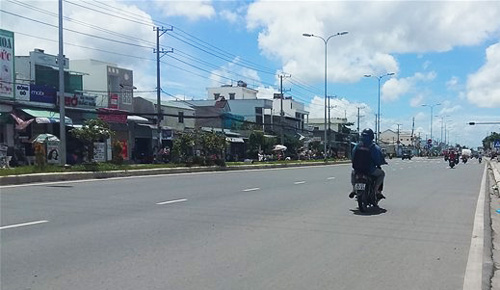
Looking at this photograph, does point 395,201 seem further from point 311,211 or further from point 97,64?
point 97,64

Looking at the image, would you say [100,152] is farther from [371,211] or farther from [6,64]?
[371,211]

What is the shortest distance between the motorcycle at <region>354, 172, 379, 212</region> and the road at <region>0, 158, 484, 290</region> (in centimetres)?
31

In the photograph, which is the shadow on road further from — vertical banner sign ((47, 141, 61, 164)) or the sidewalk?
vertical banner sign ((47, 141, 61, 164))

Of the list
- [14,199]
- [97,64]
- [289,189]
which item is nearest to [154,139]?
[97,64]

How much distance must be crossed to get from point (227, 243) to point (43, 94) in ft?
89.6

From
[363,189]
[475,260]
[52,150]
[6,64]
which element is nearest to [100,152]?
[52,150]

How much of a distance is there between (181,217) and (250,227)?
1.79 m

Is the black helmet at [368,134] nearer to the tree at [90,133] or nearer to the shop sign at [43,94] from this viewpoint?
the tree at [90,133]

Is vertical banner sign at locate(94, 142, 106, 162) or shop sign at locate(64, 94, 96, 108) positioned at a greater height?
shop sign at locate(64, 94, 96, 108)

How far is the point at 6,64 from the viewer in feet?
97.4

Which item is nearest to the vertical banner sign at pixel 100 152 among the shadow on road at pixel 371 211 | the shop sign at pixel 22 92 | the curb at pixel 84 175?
the shop sign at pixel 22 92

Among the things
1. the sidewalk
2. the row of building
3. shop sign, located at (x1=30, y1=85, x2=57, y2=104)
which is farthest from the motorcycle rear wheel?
shop sign, located at (x1=30, y1=85, x2=57, y2=104)

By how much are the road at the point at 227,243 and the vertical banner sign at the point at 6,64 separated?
17545 mm

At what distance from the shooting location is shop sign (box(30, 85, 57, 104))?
31.4 metres
